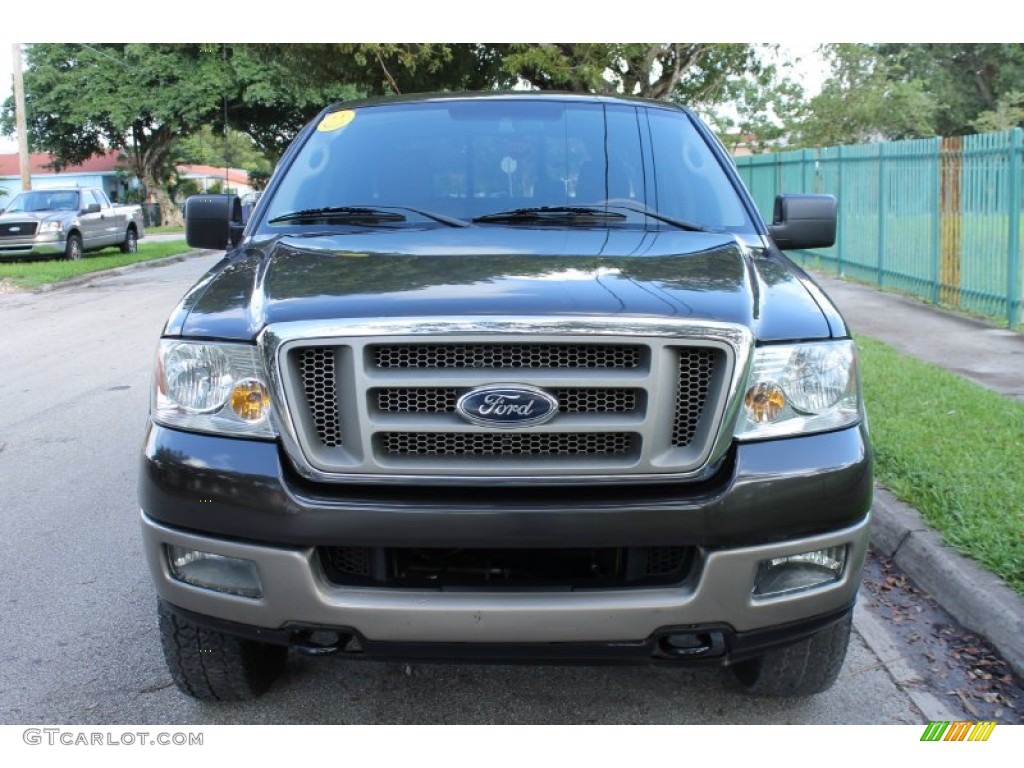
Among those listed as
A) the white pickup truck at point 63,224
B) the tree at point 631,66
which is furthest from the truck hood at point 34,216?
the tree at point 631,66

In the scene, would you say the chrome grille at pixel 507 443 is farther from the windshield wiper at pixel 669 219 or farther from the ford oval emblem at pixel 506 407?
the windshield wiper at pixel 669 219

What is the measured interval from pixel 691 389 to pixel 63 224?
22723 millimetres

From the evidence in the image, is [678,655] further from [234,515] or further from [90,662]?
[90,662]

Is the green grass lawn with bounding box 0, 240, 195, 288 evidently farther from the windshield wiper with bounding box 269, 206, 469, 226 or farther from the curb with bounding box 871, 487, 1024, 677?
the curb with bounding box 871, 487, 1024, 677

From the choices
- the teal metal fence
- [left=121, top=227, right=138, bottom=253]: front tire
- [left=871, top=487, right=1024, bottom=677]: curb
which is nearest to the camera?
[left=871, top=487, right=1024, bottom=677]: curb

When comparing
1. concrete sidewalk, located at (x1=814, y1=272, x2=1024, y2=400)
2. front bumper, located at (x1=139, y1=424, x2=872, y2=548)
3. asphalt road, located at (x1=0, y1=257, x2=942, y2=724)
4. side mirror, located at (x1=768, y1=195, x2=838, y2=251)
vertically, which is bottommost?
asphalt road, located at (x1=0, y1=257, x2=942, y2=724)

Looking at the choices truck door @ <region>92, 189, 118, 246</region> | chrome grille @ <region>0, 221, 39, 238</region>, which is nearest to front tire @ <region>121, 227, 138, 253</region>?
truck door @ <region>92, 189, 118, 246</region>

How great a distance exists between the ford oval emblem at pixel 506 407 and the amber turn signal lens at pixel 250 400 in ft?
1.64

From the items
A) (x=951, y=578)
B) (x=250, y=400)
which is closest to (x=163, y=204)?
(x=951, y=578)

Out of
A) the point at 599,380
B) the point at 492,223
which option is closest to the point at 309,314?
the point at 599,380

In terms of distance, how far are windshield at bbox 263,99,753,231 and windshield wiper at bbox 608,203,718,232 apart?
1cm

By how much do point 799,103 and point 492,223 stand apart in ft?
116

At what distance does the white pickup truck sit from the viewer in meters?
22.3

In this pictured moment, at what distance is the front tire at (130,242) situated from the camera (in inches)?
1018
